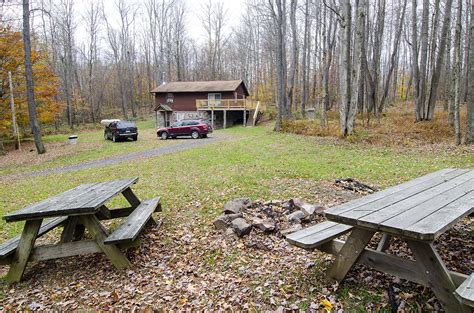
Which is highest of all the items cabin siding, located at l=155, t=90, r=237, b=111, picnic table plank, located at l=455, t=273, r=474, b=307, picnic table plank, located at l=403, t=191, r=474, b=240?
cabin siding, located at l=155, t=90, r=237, b=111

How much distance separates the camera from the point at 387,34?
3694 cm

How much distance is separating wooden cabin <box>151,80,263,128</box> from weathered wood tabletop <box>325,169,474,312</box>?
27.9 meters

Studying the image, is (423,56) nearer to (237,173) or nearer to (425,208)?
(237,173)

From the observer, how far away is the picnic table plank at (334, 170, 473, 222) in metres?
2.47

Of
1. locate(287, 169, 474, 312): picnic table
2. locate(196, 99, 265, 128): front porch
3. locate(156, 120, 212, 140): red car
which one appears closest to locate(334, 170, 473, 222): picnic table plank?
locate(287, 169, 474, 312): picnic table

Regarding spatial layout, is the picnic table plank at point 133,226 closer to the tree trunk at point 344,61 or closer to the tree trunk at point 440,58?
the tree trunk at point 344,61

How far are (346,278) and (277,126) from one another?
61.2ft

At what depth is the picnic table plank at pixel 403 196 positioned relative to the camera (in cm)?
247

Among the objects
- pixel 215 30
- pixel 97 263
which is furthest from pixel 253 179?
pixel 215 30

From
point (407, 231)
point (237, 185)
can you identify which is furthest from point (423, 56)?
point (407, 231)

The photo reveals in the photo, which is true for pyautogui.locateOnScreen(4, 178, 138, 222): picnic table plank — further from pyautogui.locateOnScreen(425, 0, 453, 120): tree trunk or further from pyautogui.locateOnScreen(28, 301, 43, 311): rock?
pyautogui.locateOnScreen(425, 0, 453, 120): tree trunk

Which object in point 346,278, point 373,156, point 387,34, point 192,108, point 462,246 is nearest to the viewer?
point 346,278

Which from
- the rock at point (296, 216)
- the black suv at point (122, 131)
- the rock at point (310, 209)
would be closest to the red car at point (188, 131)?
the black suv at point (122, 131)

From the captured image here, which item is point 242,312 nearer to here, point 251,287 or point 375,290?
point 251,287
